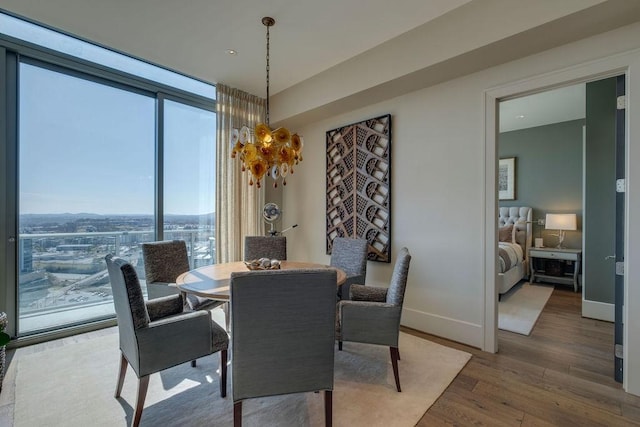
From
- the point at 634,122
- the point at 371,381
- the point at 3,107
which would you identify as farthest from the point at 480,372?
the point at 3,107

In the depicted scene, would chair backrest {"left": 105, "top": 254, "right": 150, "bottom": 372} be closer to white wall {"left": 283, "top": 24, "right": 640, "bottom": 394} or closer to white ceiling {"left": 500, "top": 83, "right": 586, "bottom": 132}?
white wall {"left": 283, "top": 24, "right": 640, "bottom": 394}

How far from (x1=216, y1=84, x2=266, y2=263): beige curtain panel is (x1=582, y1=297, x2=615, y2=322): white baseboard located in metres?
4.42

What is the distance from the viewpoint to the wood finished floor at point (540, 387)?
1.82 metres

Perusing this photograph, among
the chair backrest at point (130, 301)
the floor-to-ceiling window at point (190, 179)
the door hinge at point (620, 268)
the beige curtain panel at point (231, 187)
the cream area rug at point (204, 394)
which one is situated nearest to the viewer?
the chair backrest at point (130, 301)

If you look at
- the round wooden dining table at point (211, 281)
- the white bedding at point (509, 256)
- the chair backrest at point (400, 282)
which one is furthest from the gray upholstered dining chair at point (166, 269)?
the white bedding at point (509, 256)

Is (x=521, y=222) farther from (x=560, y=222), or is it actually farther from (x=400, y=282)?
(x=400, y=282)

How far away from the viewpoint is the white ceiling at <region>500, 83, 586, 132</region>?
4.27 meters

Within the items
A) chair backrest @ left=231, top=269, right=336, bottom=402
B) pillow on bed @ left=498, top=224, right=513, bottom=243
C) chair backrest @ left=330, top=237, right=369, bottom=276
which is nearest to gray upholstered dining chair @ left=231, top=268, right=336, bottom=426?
chair backrest @ left=231, top=269, right=336, bottom=402

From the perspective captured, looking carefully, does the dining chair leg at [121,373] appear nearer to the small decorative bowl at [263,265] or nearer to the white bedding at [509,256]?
the small decorative bowl at [263,265]

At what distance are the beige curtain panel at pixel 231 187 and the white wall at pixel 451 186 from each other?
176 cm

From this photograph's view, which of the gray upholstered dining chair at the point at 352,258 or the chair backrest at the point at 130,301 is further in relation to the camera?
the gray upholstered dining chair at the point at 352,258

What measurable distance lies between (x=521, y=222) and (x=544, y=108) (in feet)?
6.65

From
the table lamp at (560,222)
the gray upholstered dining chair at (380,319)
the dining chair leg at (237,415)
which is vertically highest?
the table lamp at (560,222)

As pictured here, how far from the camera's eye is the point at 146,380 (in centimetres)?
170
